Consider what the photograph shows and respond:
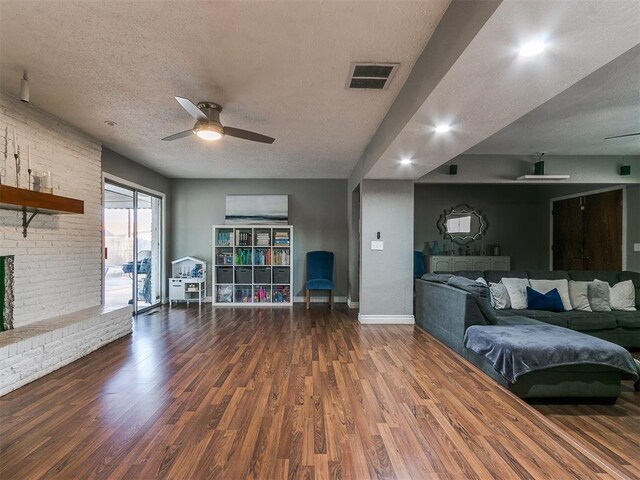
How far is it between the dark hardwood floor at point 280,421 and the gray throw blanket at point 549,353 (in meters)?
0.25

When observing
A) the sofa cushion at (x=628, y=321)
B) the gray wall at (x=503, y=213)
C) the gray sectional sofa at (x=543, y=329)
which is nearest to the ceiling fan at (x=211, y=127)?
the gray sectional sofa at (x=543, y=329)

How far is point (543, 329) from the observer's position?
119 inches

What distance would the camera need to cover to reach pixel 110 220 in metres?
4.70

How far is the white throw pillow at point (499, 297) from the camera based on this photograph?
4.05 metres

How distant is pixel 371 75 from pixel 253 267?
440 cm

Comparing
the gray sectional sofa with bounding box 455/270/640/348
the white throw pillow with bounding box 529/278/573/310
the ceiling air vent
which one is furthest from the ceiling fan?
the white throw pillow with bounding box 529/278/573/310

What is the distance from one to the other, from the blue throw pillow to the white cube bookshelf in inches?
150

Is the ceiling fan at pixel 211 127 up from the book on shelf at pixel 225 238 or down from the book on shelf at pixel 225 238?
up

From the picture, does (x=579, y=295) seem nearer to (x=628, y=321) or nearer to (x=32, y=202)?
(x=628, y=321)

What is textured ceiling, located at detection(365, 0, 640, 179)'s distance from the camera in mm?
1324

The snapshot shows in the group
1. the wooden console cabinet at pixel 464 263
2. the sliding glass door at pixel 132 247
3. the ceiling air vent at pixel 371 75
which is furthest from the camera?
the wooden console cabinet at pixel 464 263

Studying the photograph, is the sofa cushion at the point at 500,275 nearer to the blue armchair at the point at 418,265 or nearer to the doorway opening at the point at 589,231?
the blue armchair at the point at 418,265

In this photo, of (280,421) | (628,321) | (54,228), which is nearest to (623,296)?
(628,321)

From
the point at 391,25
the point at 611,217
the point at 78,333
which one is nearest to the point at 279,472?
the point at 391,25
